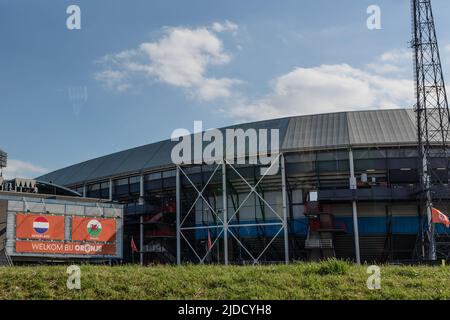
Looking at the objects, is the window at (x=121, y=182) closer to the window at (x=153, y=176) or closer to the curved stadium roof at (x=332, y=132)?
the curved stadium roof at (x=332, y=132)

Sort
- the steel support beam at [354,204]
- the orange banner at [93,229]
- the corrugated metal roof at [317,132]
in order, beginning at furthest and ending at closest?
the corrugated metal roof at [317,132]
the steel support beam at [354,204]
the orange banner at [93,229]

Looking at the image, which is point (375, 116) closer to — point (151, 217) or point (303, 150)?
point (303, 150)

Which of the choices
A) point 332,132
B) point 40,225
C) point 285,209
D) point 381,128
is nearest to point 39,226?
point 40,225

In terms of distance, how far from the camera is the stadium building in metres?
52.4

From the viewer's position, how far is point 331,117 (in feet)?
190

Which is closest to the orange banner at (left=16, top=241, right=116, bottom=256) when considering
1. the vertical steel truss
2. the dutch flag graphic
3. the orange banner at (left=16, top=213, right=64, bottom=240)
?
the orange banner at (left=16, top=213, right=64, bottom=240)

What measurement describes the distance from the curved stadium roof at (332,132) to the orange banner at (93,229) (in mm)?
11572

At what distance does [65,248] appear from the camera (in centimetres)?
4722

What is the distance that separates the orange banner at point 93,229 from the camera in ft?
160

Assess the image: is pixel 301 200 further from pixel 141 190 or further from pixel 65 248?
pixel 65 248

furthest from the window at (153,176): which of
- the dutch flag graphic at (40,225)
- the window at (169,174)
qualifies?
the dutch flag graphic at (40,225)

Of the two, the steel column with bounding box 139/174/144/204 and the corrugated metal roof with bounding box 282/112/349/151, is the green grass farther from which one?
the steel column with bounding box 139/174/144/204

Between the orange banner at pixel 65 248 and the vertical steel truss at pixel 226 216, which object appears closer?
the orange banner at pixel 65 248
